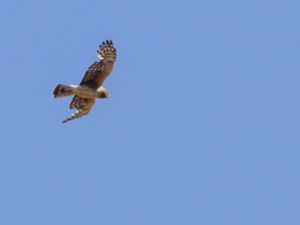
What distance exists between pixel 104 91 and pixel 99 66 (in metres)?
0.86

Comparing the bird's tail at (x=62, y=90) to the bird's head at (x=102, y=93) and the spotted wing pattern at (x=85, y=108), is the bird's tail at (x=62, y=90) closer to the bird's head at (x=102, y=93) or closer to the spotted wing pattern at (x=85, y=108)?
the bird's head at (x=102, y=93)

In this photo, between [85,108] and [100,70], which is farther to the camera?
[85,108]

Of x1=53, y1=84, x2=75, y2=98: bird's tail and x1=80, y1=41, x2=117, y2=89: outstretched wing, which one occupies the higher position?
x1=80, y1=41, x2=117, y2=89: outstretched wing

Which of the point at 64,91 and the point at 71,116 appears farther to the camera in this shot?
the point at 71,116

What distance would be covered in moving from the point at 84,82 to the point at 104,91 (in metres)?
0.73

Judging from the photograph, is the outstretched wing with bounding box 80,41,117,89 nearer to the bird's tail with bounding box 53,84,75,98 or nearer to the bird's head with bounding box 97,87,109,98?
the bird's head with bounding box 97,87,109,98

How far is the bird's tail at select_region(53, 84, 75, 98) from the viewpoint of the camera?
36.3 metres

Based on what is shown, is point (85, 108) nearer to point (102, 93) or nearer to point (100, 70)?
point (102, 93)

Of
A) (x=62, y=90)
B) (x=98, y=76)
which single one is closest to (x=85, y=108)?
(x=98, y=76)

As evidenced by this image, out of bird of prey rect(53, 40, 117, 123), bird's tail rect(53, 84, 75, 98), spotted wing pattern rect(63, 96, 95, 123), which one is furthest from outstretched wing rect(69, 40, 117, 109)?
spotted wing pattern rect(63, 96, 95, 123)

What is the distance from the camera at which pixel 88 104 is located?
125 feet

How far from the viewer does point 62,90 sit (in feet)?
120

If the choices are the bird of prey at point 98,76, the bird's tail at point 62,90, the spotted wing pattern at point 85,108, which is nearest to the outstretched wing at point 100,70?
the bird of prey at point 98,76

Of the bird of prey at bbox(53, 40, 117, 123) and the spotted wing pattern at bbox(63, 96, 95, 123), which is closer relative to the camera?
the bird of prey at bbox(53, 40, 117, 123)
